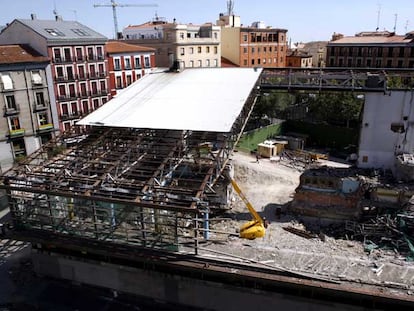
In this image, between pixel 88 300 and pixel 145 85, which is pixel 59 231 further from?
pixel 145 85

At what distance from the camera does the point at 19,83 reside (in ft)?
127

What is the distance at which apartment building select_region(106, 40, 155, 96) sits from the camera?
4872 cm

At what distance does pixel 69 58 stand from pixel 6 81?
7.92m

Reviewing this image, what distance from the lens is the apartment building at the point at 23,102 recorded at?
125 ft

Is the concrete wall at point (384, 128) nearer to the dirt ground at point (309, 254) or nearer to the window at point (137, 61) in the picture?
the dirt ground at point (309, 254)

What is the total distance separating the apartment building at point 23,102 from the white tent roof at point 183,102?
48.4 feet

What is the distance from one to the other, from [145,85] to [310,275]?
19876 mm

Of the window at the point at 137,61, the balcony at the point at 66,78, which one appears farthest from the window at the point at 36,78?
the window at the point at 137,61

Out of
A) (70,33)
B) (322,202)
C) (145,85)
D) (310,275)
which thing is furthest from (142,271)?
(70,33)

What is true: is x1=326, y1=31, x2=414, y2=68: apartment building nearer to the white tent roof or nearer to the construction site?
the white tent roof

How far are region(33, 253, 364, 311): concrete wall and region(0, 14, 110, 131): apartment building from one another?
25.2m

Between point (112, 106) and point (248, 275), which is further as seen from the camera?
point (112, 106)

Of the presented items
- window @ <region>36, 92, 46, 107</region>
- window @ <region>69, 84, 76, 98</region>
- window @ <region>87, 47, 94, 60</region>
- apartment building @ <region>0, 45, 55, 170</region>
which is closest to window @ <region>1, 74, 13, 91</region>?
apartment building @ <region>0, 45, 55, 170</region>

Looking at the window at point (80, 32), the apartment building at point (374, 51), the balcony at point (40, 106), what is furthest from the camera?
the apartment building at point (374, 51)
